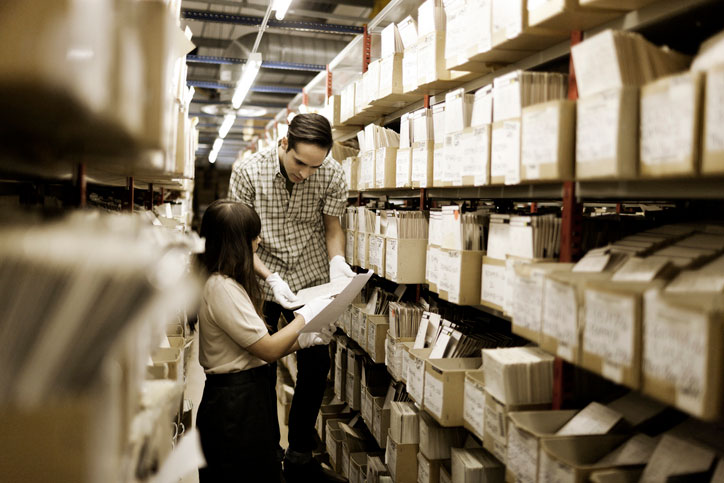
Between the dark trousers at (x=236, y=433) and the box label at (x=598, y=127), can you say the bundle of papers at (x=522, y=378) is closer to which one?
the box label at (x=598, y=127)

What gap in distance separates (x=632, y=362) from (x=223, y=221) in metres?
1.36

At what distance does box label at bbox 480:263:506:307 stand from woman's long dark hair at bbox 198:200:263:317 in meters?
0.82

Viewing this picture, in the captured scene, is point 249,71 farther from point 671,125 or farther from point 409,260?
point 671,125

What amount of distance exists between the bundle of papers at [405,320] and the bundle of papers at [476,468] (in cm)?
73

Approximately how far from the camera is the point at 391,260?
249 centimetres

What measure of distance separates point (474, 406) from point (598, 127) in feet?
3.25

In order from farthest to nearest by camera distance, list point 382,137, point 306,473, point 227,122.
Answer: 1. point 227,122
2. point 382,137
3. point 306,473

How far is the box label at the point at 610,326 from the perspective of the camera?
1017 millimetres

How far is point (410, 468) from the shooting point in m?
2.27

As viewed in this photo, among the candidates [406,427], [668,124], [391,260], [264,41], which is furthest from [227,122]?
[668,124]

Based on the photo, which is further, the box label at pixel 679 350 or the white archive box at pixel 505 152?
the white archive box at pixel 505 152

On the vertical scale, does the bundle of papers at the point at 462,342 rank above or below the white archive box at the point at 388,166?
below

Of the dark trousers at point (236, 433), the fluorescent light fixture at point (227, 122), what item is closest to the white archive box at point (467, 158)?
the dark trousers at point (236, 433)

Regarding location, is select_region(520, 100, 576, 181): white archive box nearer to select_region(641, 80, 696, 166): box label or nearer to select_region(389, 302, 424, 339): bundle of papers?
select_region(641, 80, 696, 166): box label
